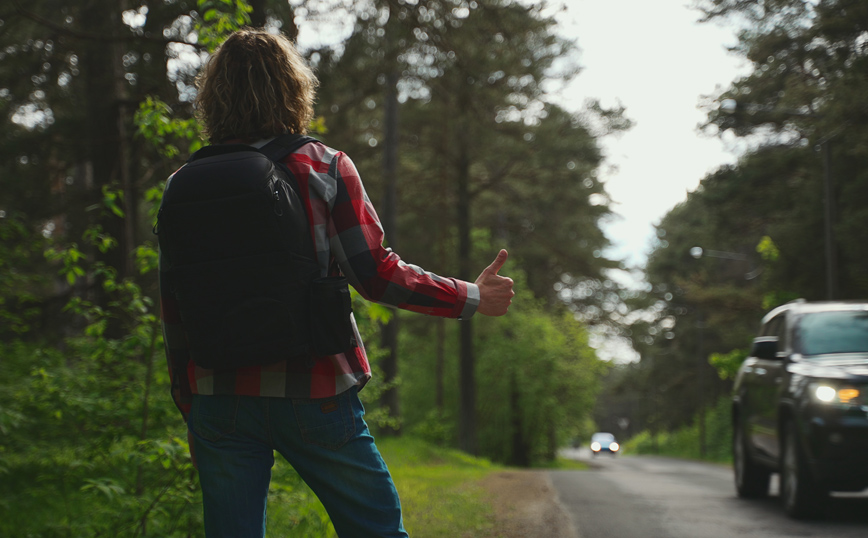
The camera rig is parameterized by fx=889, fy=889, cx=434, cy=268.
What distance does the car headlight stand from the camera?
7.07 m

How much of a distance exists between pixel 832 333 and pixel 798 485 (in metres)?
1.54

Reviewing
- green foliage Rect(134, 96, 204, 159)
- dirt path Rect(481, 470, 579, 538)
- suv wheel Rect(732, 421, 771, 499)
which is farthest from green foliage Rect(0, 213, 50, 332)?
suv wheel Rect(732, 421, 771, 499)

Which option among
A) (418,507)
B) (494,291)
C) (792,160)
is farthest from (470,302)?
(792,160)

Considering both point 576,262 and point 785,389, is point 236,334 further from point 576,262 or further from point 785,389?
point 576,262

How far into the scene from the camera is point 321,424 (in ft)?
7.39

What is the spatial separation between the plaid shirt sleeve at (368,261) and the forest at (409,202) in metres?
2.47

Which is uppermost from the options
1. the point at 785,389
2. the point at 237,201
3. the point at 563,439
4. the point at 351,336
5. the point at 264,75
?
the point at 264,75

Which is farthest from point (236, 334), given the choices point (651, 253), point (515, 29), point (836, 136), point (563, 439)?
point (651, 253)

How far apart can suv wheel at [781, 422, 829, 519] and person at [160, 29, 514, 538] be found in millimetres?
5943

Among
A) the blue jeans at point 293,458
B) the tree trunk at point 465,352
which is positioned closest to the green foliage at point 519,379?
the tree trunk at point 465,352

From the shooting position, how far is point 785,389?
805 centimetres

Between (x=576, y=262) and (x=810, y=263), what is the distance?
21.4ft

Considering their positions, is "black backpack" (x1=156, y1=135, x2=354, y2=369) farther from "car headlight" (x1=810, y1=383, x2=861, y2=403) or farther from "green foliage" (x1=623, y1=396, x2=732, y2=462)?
"green foliage" (x1=623, y1=396, x2=732, y2=462)

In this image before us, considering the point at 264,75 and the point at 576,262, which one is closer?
the point at 264,75
